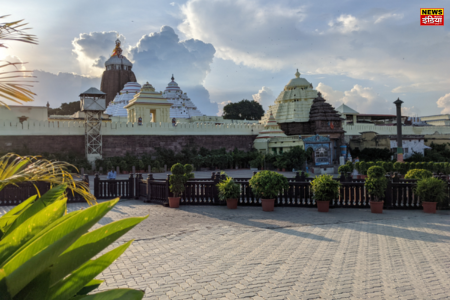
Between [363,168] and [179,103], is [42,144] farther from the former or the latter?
[179,103]

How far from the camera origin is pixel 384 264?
17.2ft

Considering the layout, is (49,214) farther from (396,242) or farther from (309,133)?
(309,133)

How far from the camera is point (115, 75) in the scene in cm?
4925

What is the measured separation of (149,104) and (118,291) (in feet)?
93.5

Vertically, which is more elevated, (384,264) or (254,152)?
(254,152)

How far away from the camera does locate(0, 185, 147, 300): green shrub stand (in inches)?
55.6

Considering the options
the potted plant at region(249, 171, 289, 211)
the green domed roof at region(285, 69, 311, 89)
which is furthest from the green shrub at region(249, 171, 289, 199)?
the green domed roof at region(285, 69, 311, 89)

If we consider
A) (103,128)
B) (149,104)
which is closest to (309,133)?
(149,104)

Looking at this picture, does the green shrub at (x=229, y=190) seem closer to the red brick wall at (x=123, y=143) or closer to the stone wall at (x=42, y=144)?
the red brick wall at (x=123, y=143)

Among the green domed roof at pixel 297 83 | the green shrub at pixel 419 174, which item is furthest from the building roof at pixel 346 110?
the green shrub at pixel 419 174

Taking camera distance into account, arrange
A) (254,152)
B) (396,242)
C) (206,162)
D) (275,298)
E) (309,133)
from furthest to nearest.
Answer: (309,133) → (254,152) → (206,162) → (396,242) → (275,298)

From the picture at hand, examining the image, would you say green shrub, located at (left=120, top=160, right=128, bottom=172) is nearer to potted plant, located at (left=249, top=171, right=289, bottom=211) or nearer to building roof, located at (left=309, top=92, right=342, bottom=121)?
potted plant, located at (left=249, top=171, right=289, bottom=211)

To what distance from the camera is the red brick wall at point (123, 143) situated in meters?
22.6

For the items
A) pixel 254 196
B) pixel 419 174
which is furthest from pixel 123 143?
pixel 419 174
